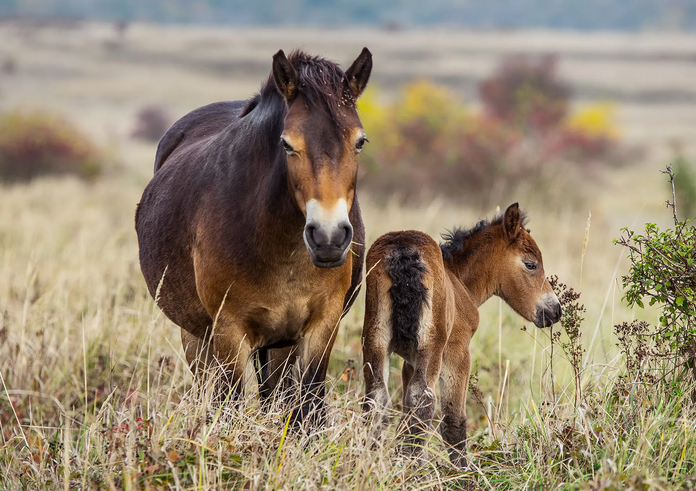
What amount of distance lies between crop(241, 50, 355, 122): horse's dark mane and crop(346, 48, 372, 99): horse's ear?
0.14ft

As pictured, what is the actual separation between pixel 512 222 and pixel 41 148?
21935 mm

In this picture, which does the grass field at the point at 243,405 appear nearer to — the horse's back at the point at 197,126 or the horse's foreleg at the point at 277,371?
the horse's foreleg at the point at 277,371

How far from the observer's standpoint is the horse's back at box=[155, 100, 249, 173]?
19.4 ft

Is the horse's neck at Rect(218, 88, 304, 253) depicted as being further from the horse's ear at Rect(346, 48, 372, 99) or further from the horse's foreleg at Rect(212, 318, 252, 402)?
the horse's foreleg at Rect(212, 318, 252, 402)

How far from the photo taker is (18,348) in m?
6.46

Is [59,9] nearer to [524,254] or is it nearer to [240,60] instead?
[240,60]

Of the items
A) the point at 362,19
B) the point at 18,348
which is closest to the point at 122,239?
the point at 18,348

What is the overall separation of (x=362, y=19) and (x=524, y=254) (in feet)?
500

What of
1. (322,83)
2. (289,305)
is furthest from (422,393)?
(322,83)

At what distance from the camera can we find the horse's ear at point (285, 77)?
3.78 meters

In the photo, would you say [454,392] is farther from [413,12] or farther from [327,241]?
[413,12]

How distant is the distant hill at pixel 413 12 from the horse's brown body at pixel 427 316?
115157 millimetres

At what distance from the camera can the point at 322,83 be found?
379cm

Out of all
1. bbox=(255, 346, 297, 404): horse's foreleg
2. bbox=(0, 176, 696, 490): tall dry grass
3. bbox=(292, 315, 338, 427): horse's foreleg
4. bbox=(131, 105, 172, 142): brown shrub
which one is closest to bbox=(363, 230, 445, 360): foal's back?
bbox=(292, 315, 338, 427): horse's foreleg
